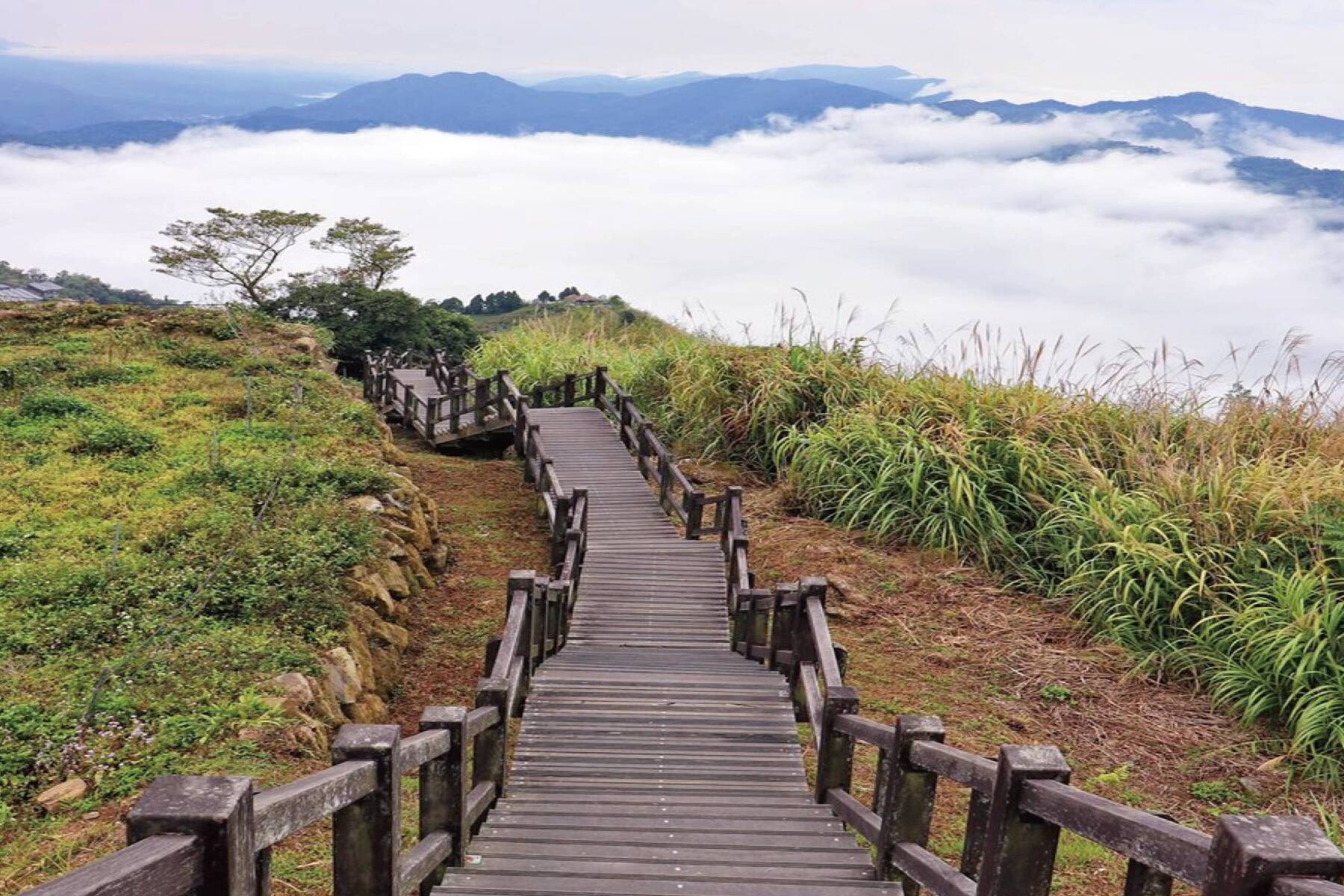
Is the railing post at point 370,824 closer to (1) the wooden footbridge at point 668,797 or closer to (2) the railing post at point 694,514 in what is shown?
(1) the wooden footbridge at point 668,797

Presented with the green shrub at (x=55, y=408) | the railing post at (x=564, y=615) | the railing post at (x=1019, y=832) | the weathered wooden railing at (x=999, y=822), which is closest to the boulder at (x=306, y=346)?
the green shrub at (x=55, y=408)

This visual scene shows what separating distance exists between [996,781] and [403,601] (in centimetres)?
764

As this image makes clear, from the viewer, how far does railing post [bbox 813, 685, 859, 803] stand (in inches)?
192

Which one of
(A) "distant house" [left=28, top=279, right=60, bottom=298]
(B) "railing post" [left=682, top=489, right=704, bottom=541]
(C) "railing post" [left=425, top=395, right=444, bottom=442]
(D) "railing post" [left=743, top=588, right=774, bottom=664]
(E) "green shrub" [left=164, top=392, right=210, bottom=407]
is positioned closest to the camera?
(D) "railing post" [left=743, top=588, right=774, bottom=664]

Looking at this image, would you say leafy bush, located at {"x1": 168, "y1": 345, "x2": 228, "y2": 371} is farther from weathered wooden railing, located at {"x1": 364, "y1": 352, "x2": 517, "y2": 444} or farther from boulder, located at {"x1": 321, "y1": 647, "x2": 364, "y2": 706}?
boulder, located at {"x1": 321, "y1": 647, "x2": 364, "y2": 706}

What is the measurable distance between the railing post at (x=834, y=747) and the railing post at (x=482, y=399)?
571 inches

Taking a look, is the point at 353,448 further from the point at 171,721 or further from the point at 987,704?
the point at 987,704

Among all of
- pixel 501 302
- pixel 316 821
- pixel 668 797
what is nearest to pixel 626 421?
pixel 668 797

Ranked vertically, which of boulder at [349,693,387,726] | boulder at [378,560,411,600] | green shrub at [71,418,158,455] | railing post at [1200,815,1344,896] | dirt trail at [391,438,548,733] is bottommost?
dirt trail at [391,438,548,733]

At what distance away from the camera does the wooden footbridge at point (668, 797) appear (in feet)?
6.27

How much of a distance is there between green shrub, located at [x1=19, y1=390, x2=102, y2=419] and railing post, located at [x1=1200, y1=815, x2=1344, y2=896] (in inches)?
523

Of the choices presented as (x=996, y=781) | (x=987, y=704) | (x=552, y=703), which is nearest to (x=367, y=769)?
(x=996, y=781)

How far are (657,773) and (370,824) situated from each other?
2.89 metres

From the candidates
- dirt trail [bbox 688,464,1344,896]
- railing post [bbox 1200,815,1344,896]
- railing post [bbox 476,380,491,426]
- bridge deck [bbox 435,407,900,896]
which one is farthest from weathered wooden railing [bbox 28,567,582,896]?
railing post [bbox 476,380,491,426]
